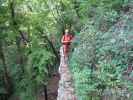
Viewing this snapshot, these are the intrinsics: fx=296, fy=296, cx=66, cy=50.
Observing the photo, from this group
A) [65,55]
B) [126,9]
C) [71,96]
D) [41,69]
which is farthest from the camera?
[41,69]

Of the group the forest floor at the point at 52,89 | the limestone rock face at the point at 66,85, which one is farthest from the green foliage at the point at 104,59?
the forest floor at the point at 52,89

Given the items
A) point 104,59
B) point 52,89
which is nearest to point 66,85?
point 104,59

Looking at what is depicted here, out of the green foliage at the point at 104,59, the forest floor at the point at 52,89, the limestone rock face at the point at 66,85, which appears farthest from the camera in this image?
the forest floor at the point at 52,89

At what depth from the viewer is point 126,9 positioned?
552 centimetres

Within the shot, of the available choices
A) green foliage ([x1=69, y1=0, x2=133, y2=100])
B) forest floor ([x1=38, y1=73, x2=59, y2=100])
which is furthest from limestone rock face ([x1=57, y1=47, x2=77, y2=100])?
forest floor ([x1=38, y1=73, x2=59, y2=100])

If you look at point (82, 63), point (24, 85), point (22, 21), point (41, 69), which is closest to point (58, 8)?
point (22, 21)

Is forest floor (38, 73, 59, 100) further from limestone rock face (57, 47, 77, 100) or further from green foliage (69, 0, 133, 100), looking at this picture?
green foliage (69, 0, 133, 100)

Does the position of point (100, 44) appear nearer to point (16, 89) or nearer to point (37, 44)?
point (37, 44)

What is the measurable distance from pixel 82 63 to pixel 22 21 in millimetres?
6149

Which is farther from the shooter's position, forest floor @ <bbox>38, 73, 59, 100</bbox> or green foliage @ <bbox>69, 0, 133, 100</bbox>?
forest floor @ <bbox>38, 73, 59, 100</bbox>

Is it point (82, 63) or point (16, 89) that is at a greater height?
point (82, 63)

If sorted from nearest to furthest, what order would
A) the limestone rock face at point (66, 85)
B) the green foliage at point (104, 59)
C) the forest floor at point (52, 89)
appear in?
the green foliage at point (104, 59) < the limestone rock face at point (66, 85) < the forest floor at point (52, 89)

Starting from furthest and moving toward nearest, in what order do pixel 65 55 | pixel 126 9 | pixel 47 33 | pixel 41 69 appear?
pixel 47 33, pixel 41 69, pixel 65 55, pixel 126 9

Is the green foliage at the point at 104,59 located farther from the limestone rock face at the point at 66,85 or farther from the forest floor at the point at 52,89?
the forest floor at the point at 52,89
